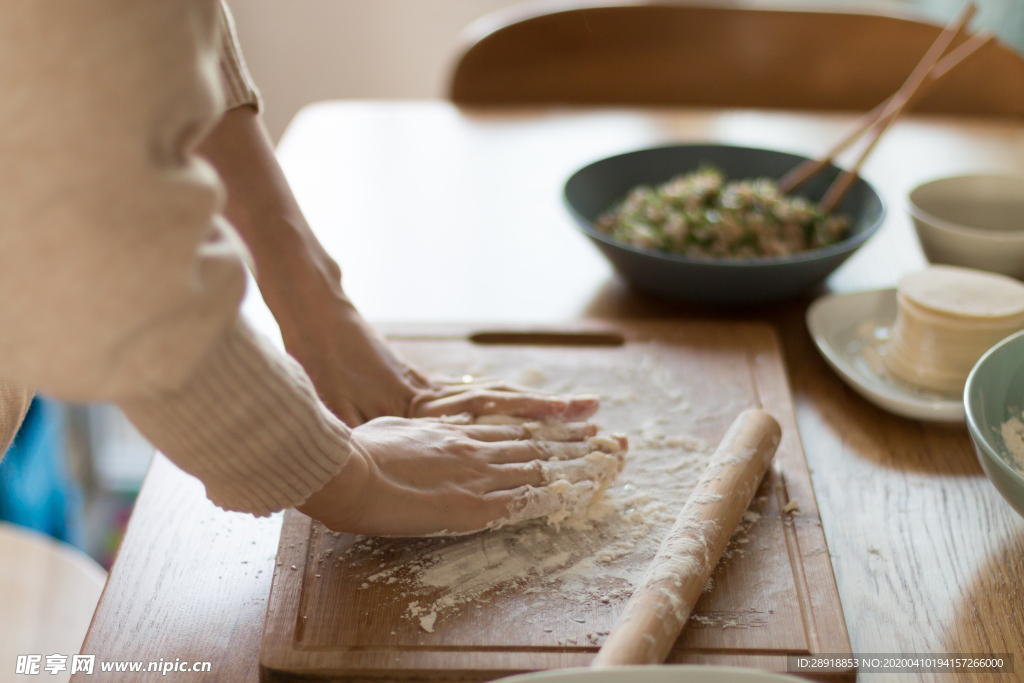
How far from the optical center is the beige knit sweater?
46 centimetres

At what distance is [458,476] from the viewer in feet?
2.57

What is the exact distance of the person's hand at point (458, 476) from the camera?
73 cm

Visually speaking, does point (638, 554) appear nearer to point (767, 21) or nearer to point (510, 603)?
point (510, 603)

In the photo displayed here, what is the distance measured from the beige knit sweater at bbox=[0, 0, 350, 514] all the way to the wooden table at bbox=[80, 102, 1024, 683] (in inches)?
12.4

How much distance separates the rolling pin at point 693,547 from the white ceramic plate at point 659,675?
71 millimetres

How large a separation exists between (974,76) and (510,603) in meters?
1.59

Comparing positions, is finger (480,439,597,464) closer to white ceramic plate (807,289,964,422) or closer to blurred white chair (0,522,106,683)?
white ceramic plate (807,289,964,422)

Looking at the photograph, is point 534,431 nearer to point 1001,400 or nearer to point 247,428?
point 247,428

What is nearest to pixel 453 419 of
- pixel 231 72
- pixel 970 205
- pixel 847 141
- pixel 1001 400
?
pixel 231 72

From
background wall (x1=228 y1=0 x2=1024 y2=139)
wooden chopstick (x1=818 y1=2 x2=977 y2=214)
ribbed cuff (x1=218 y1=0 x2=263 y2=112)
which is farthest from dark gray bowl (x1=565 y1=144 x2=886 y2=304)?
background wall (x1=228 y1=0 x2=1024 y2=139)

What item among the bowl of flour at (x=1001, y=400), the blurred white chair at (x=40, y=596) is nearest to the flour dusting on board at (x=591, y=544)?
the bowl of flour at (x=1001, y=400)

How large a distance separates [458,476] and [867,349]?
57cm

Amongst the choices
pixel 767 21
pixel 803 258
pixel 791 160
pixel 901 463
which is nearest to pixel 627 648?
pixel 901 463

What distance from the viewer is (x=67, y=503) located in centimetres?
213
